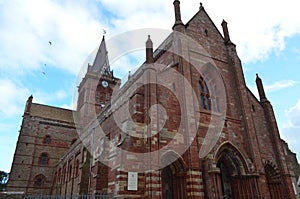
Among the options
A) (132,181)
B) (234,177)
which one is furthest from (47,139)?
(234,177)

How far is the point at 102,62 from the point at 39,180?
24.2 m

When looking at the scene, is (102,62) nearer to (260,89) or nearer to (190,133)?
(260,89)

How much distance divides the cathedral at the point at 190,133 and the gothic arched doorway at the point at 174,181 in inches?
2.0

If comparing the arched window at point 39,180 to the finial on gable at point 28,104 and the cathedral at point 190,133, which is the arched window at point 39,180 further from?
the cathedral at point 190,133

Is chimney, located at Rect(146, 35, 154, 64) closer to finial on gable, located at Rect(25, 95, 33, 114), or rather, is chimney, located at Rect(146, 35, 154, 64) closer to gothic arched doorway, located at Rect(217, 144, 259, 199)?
gothic arched doorway, located at Rect(217, 144, 259, 199)

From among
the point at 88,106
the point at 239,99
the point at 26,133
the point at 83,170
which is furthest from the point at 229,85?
the point at 26,133

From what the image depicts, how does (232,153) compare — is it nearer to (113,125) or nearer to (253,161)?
(253,161)

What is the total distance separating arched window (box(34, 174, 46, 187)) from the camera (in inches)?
1331

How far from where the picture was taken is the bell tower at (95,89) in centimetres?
4038

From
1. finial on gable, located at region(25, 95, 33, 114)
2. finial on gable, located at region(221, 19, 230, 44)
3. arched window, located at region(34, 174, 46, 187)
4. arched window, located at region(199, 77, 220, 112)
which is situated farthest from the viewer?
finial on gable, located at region(25, 95, 33, 114)

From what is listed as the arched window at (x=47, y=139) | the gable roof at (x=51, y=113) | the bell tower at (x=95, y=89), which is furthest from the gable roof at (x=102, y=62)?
the arched window at (x=47, y=139)

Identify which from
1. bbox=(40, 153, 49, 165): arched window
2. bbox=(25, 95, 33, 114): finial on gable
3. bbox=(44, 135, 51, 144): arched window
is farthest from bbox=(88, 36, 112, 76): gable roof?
bbox=(40, 153, 49, 165): arched window

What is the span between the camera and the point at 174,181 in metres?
12.6

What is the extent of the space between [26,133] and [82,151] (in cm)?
1828
